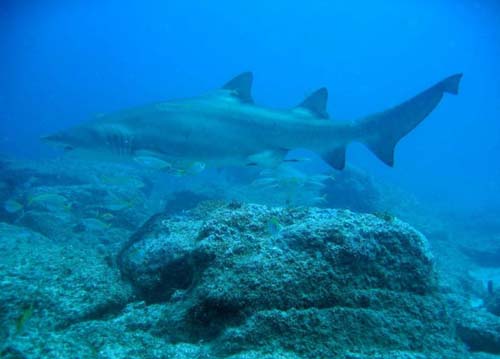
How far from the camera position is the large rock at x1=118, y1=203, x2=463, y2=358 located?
1.92 meters

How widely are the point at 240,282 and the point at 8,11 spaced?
3624 centimetres

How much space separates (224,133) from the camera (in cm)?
530

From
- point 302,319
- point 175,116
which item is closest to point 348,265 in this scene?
point 302,319

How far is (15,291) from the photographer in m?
2.40

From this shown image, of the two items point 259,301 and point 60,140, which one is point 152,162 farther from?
point 259,301

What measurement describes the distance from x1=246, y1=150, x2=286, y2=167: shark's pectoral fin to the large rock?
2563mm

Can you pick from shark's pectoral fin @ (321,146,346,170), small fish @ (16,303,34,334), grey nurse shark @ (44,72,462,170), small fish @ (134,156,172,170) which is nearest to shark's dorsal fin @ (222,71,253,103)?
grey nurse shark @ (44,72,462,170)

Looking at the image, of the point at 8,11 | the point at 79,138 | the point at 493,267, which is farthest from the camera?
the point at 8,11

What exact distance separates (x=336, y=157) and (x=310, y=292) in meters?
3.60

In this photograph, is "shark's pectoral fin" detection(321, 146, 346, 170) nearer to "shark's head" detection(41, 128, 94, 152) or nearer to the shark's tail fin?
the shark's tail fin

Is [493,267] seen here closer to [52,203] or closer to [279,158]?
[279,158]

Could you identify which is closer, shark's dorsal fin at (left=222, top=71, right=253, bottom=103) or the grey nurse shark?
the grey nurse shark

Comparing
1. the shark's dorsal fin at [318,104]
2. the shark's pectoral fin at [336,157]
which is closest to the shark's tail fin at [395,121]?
the shark's pectoral fin at [336,157]

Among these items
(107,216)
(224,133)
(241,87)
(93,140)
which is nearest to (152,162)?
(93,140)
